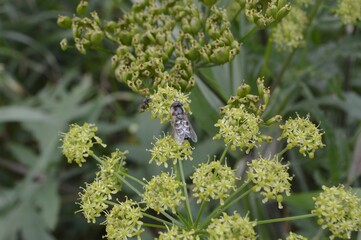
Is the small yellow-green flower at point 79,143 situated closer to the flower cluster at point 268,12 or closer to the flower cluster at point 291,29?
the flower cluster at point 268,12

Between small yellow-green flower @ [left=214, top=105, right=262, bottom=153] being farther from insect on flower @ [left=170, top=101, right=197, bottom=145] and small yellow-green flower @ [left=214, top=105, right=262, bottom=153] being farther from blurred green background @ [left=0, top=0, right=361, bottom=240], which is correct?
blurred green background @ [left=0, top=0, right=361, bottom=240]

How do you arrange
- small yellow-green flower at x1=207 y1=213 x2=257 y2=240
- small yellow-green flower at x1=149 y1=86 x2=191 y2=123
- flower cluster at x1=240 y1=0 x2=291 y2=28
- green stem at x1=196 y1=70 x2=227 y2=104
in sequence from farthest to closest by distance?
green stem at x1=196 y1=70 x2=227 y2=104
flower cluster at x1=240 y1=0 x2=291 y2=28
small yellow-green flower at x1=149 y1=86 x2=191 y2=123
small yellow-green flower at x1=207 y1=213 x2=257 y2=240

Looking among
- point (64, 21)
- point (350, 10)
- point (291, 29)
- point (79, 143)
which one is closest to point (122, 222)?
point (79, 143)

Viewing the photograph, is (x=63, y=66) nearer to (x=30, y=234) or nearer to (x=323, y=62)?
(x=30, y=234)

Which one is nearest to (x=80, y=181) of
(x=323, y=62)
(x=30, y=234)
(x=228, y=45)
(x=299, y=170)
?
(x=30, y=234)

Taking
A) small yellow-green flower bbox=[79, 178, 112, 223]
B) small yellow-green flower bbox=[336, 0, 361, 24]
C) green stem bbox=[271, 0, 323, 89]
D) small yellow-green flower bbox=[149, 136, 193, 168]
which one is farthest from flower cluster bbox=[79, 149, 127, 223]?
small yellow-green flower bbox=[336, 0, 361, 24]
